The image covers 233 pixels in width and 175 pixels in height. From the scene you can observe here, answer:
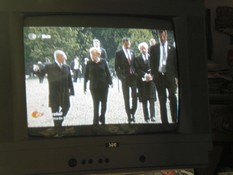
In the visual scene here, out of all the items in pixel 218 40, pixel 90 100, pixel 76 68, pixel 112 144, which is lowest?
pixel 112 144

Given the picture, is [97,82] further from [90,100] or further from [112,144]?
[112,144]

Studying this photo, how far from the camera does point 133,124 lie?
A: 4.29ft

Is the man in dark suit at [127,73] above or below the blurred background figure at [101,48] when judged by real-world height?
below

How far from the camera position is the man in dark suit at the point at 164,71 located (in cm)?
133

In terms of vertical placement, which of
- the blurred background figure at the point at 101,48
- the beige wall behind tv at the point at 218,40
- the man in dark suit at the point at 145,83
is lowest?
the man in dark suit at the point at 145,83

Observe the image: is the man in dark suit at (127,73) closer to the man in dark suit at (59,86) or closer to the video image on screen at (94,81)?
the video image on screen at (94,81)

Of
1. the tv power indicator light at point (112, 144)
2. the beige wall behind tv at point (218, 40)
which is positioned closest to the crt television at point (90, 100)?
the tv power indicator light at point (112, 144)

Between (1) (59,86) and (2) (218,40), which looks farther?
(2) (218,40)

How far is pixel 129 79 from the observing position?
1310mm

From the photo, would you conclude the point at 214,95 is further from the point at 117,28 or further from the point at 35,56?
the point at 35,56

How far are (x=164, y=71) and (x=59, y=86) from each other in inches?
14.0

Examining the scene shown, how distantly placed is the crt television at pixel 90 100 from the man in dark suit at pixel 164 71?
2 cm

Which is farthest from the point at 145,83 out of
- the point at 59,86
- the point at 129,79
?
the point at 59,86

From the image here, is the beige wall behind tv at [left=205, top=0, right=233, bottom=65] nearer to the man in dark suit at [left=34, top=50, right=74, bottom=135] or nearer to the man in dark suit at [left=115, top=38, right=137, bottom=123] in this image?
the man in dark suit at [left=115, top=38, right=137, bottom=123]
